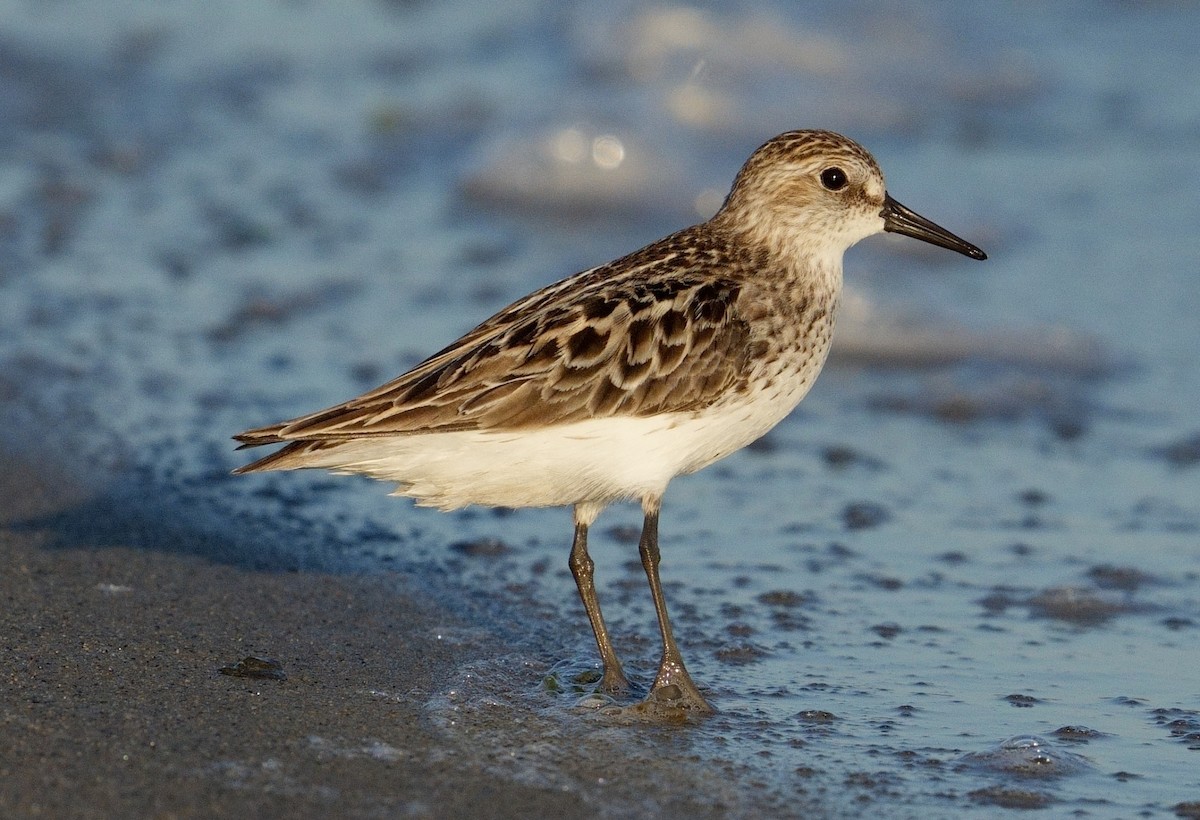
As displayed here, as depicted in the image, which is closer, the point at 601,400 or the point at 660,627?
the point at 601,400

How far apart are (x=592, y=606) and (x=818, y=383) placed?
12.7 feet

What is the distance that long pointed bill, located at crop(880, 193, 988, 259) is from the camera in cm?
673

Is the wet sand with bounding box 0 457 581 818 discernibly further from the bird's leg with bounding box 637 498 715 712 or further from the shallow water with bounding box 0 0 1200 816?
the bird's leg with bounding box 637 498 715 712

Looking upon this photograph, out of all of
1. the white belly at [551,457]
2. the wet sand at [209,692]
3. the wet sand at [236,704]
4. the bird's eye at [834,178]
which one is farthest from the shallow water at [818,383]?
the bird's eye at [834,178]

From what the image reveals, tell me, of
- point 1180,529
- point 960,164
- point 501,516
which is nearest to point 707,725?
point 501,516

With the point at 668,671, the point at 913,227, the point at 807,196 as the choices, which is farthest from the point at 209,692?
the point at 913,227

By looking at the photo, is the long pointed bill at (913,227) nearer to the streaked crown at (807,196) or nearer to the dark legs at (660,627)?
the streaked crown at (807,196)

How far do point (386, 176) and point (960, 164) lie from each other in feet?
13.7

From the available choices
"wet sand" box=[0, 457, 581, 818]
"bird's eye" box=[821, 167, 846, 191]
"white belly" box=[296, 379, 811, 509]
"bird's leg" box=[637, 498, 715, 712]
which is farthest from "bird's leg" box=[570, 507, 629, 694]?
"bird's eye" box=[821, 167, 846, 191]

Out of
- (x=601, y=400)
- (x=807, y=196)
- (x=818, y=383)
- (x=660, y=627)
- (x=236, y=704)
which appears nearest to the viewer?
(x=236, y=704)

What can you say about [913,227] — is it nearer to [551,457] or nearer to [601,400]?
[601,400]

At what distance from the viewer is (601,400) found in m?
5.80

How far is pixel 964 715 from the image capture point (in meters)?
6.01

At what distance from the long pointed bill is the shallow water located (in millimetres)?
1388
